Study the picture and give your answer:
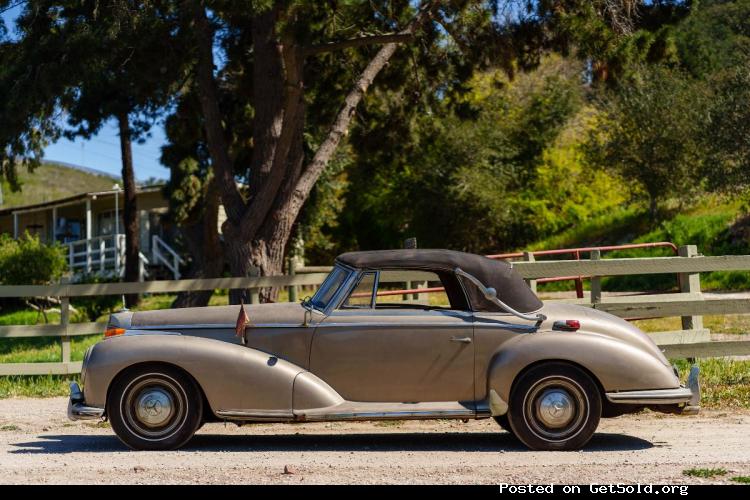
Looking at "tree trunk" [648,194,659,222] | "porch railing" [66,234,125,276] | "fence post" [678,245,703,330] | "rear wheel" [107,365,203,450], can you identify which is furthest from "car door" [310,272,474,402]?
"porch railing" [66,234,125,276]

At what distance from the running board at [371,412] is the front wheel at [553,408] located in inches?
11.4

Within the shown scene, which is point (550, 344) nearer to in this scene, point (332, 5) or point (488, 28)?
point (332, 5)

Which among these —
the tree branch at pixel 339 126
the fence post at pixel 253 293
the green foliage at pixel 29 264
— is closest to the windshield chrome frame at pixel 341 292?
the fence post at pixel 253 293

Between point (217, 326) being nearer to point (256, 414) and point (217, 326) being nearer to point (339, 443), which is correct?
point (256, 414)

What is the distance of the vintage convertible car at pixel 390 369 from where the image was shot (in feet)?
26.0

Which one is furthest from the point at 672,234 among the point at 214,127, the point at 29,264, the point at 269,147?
the point at 29,264

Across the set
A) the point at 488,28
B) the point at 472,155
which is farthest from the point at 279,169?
the point at 472,155

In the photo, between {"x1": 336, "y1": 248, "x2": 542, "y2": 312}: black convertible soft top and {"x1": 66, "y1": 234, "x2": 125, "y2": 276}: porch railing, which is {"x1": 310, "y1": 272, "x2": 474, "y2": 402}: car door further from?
{"x1": 66, "y1": 234, "x2": 125, "y2": 276}: porch railing

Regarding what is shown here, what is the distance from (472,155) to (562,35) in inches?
777

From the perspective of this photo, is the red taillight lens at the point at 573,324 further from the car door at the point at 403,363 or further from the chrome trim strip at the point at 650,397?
the car door at the point at 403,363

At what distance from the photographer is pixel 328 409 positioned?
793cm

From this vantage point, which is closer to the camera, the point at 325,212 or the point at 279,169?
the point at 279,169

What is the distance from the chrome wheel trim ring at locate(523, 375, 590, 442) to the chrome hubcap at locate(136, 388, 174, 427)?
111 inches

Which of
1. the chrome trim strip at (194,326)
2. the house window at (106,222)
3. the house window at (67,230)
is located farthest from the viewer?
the house window at (106,222)
